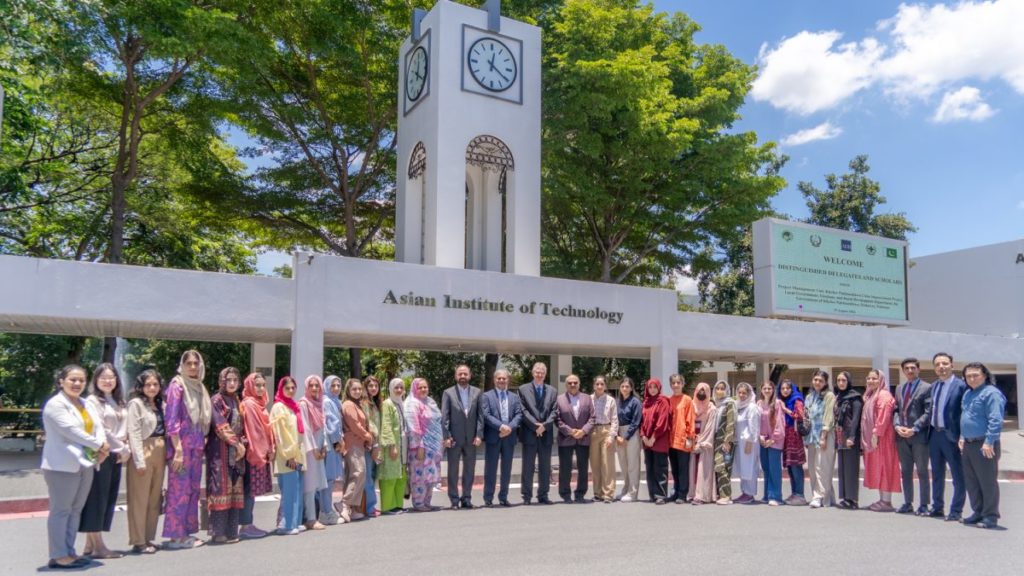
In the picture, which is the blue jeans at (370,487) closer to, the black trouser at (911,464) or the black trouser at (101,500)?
the black trouser at (101,500)

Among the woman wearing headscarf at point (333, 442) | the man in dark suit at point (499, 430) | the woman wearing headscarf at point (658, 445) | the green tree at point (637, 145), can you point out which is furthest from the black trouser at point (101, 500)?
the green tree at point (637, 145)

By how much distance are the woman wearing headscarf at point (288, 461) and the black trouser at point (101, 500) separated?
4.66 feet

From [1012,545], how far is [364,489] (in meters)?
5.99

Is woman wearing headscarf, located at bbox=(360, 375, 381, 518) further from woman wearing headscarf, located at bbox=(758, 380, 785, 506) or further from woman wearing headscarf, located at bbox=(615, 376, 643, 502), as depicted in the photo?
woman wearing headscarf, located at bbox=(758, 380, 785, 506)

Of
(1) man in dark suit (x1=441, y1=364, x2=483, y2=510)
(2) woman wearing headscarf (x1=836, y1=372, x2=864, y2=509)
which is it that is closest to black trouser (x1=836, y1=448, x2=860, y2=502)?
(2) woman wearing headscarf (x1=836, y1=372, x2=864, y2=509)

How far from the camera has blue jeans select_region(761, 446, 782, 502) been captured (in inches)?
380

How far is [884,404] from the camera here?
913cm

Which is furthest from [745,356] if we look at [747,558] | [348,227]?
[747,558]

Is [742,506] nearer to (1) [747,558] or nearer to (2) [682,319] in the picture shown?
(1) [747,558]

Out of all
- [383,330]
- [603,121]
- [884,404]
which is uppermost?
[603,121]

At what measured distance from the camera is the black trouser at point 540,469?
945 centimetres

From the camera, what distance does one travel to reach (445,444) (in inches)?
361

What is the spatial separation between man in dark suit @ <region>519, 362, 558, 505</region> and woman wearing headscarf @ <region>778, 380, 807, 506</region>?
9.16ft

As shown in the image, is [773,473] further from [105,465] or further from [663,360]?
[105,465]
